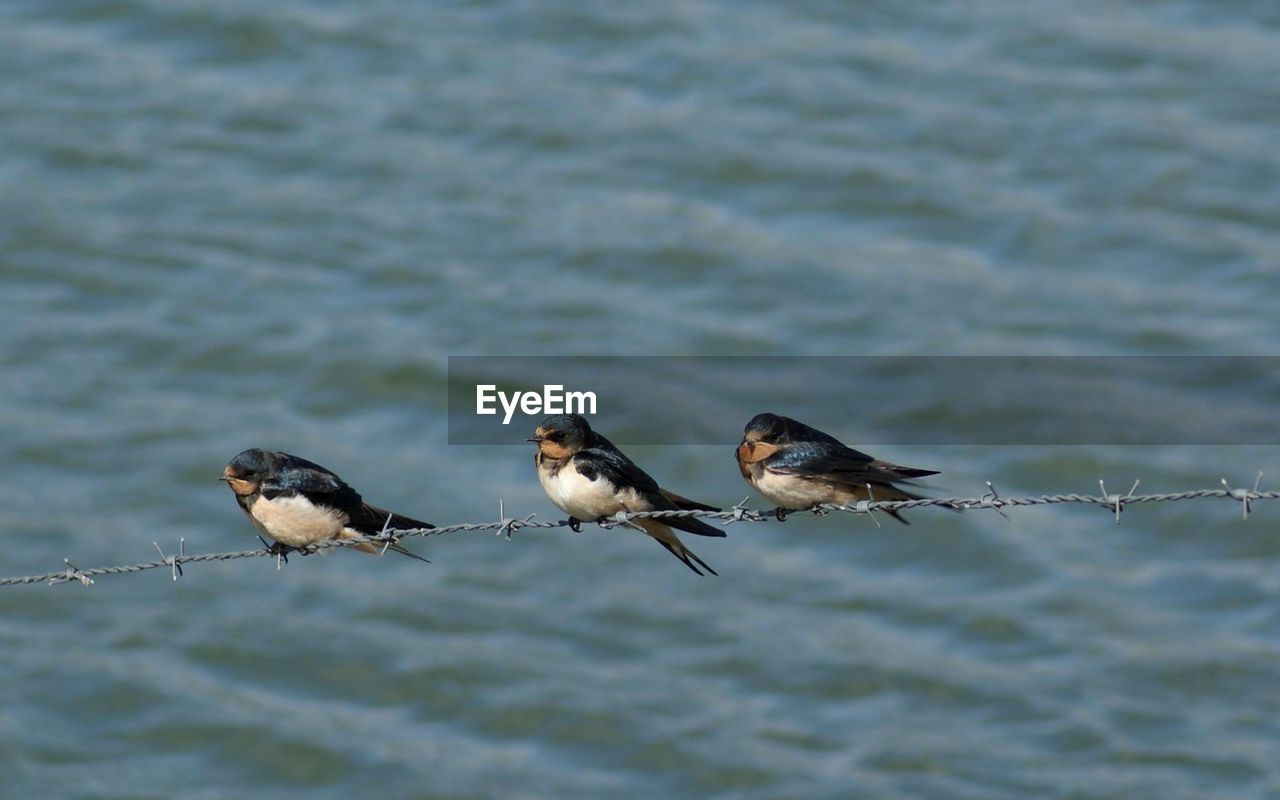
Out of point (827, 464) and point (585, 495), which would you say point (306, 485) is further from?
point (827, 464)

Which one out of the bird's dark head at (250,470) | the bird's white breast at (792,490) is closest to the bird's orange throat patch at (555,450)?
the bird's white breast at (792,490)

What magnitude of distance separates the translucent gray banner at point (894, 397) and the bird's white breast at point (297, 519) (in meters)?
11.4

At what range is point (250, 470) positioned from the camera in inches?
357

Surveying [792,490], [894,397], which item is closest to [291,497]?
[792,490]

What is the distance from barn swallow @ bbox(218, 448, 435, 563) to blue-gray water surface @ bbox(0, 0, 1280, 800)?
866 centimetres

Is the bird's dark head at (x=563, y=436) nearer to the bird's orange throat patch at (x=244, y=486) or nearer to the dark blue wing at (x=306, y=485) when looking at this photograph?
the dark blue wing at (x=306, y=485)

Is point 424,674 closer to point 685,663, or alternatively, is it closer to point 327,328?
point 685,663

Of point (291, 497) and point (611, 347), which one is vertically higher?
point (611, 347)

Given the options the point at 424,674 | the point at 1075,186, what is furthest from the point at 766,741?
the point at 1075,186

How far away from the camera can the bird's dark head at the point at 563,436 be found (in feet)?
29.0

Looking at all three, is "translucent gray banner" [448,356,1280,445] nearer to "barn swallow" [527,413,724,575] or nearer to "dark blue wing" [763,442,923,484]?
"barn swallow" [527,413,724,575]

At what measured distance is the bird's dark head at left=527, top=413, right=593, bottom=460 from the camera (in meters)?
8.83

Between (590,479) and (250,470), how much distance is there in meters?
1.52

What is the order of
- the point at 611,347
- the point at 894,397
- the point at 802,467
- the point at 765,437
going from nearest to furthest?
1. the point at 802,467
2. the point at 765,437
3. the point at 894,397
4. the point at 611,347
